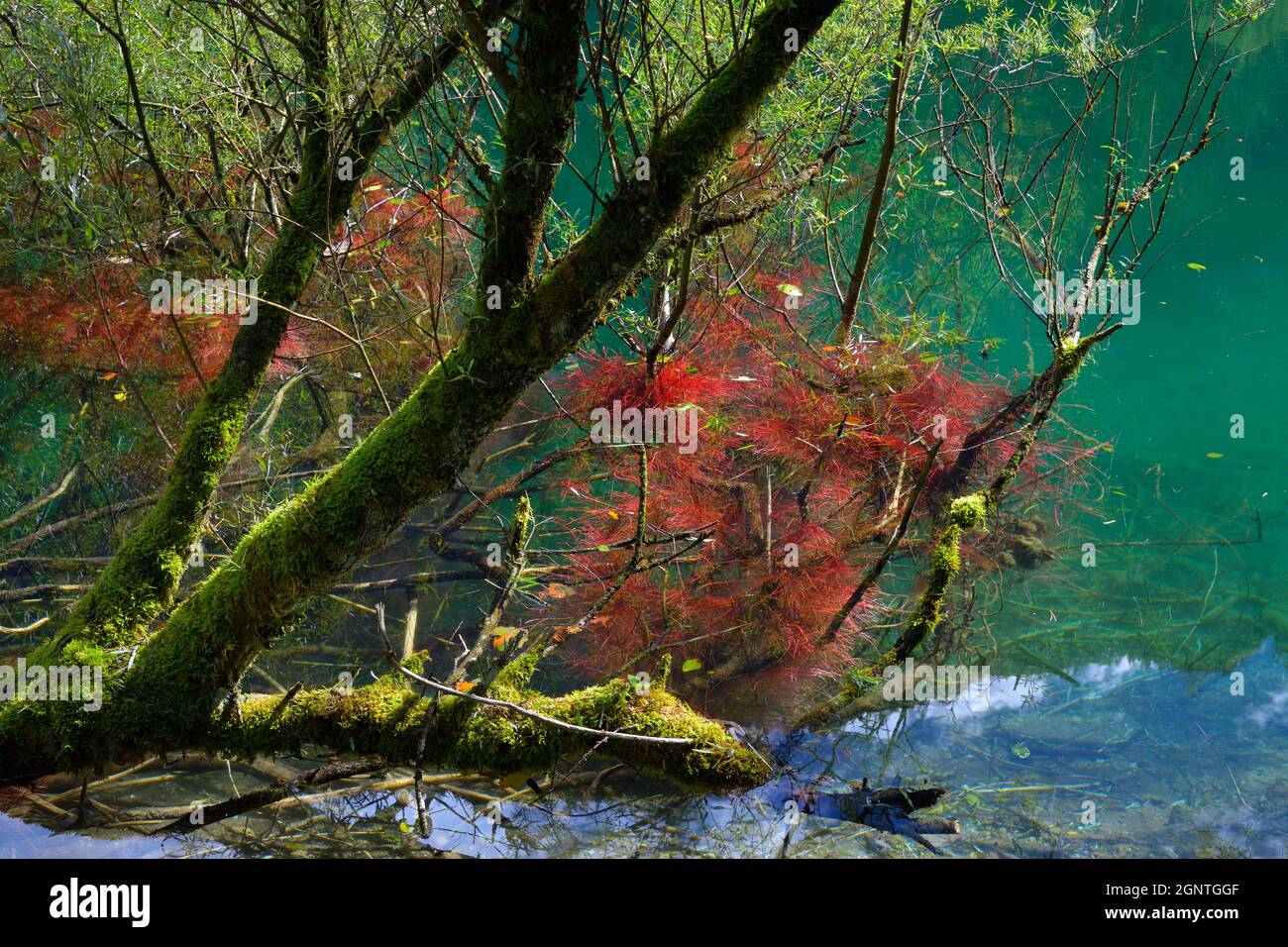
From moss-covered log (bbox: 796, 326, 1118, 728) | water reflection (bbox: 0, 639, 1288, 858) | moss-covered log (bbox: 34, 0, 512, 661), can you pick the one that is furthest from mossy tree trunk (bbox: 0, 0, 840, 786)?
moss-covered log (bbox: 796, 326, 1118, 728)

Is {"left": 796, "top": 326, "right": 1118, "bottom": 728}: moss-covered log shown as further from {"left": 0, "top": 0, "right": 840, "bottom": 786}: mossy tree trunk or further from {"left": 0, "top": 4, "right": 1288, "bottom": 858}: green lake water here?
{"left": 0, "top": 0, "right": 840, "bottom": 786}: mossy tree trunk

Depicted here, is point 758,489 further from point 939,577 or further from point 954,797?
point 954,797

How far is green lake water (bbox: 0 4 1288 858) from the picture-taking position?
282cm

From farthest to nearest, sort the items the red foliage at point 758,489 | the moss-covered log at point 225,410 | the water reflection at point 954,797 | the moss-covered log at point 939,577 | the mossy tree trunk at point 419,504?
the red foliage at point 758,489 → the moss-covered log at point 939,577 → the water reflection at point 954,797 → the moss-covered log at point 225,410 → the mossy tree trunk at point 419,504

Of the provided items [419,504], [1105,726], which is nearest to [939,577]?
[1105,726]

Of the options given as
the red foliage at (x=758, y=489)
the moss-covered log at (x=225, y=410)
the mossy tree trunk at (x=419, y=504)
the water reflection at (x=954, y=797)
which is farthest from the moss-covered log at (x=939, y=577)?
the moss-covered log at (x=225, y=410)

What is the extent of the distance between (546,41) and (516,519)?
1.49m

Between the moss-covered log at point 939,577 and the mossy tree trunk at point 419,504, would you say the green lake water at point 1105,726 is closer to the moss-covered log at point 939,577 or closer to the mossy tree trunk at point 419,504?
the moss-covered log at point 939,577

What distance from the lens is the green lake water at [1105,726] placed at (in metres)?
2.82

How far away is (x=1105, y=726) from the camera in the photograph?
→ 152 inches

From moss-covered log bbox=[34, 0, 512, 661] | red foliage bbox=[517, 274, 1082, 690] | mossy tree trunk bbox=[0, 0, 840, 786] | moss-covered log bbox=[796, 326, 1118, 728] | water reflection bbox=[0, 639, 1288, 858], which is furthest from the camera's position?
red foliage bbox=[517, 274, 1082, 690]

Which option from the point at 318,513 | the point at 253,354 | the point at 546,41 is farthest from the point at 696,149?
the point at 253,354
